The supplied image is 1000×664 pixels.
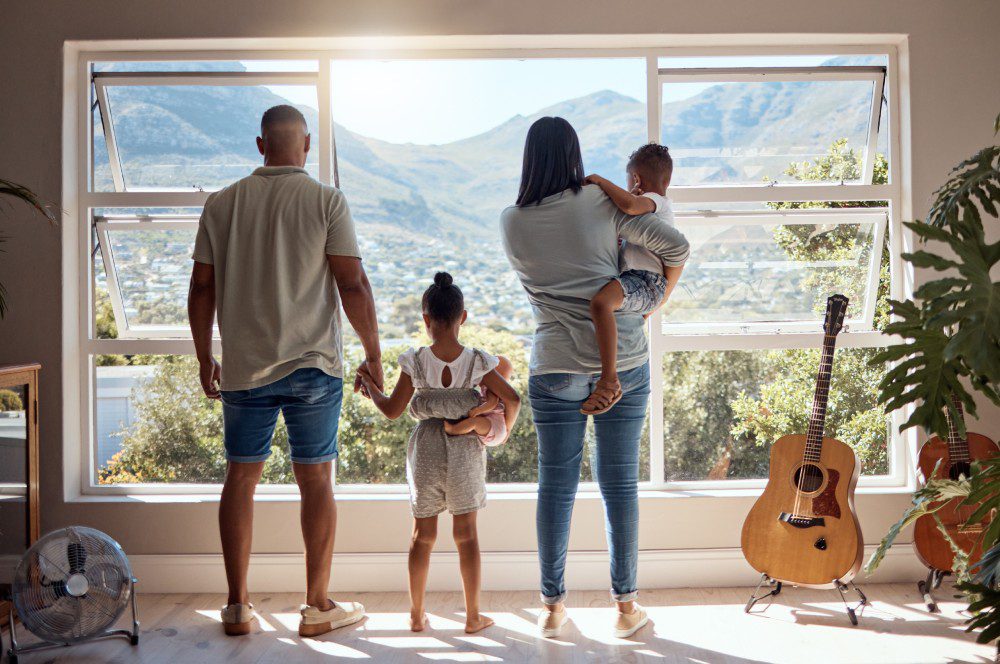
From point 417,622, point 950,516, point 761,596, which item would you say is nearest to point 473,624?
point 417,622

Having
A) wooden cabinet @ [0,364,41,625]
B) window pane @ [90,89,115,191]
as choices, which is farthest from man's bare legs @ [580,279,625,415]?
window pane @ [90,89,115,191]

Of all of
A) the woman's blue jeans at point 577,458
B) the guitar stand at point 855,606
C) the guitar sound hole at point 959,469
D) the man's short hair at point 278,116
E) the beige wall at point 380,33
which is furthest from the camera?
the beige wall at point 380,33

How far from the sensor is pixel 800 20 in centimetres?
315

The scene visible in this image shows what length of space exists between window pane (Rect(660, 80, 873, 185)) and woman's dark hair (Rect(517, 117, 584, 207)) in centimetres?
95

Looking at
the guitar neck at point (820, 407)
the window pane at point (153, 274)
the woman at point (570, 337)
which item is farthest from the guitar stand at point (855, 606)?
the window pane at point (153, 274)

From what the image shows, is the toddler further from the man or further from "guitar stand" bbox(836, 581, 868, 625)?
"guitar stand" bbox(836, 581, 868, 625)

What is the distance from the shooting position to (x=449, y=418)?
261cm

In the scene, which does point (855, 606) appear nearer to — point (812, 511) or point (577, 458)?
point (812, 511)

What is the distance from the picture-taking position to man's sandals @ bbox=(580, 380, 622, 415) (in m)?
2.46

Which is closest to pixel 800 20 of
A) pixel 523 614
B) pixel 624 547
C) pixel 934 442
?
pixel 934 442

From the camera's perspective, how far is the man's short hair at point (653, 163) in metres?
2.71

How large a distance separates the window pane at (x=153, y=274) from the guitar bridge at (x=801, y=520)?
8.01 feet

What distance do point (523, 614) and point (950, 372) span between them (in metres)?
1.71

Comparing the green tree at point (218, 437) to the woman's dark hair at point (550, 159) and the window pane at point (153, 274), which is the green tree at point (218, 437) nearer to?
A: the window pane at point (153, 274)
